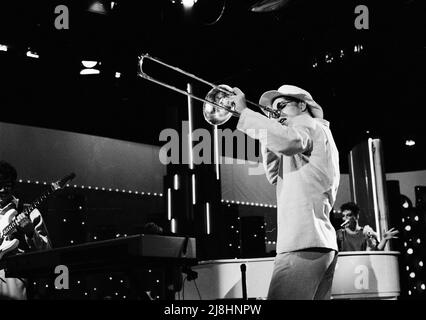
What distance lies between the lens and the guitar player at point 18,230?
453 cm

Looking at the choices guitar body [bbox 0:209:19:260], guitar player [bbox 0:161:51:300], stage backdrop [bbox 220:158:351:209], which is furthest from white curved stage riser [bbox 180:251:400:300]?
stage backdrop [bbox 220:158:351:209]

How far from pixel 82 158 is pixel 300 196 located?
8385mm

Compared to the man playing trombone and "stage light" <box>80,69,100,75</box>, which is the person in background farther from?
the man playing trombone

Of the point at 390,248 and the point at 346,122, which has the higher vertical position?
the point at 346,122

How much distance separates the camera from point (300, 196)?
3.25 metres

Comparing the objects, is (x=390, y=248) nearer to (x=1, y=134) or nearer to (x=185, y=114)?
(x=185, y=114)

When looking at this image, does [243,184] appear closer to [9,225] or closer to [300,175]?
[9,225]

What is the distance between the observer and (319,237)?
318 cm

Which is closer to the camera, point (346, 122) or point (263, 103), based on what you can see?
point (263, 103)

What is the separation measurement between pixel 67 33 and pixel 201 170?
122 inches

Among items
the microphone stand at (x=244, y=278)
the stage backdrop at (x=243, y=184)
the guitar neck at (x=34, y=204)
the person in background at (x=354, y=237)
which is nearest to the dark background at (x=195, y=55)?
the person in background at (x=354, y=237)

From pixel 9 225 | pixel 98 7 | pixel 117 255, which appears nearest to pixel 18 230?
pixel 9 225
